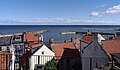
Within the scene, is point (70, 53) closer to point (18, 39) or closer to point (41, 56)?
point (41, 56)

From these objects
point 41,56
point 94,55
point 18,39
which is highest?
point 18,39

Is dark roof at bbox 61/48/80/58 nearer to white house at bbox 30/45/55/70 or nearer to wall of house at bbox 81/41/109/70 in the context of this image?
white house at bbox 30/45/55/70

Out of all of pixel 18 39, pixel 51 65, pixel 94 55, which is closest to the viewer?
pixel 94 55

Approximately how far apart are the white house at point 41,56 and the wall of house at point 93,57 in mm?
6494

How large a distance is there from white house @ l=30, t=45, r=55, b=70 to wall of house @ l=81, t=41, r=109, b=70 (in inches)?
256

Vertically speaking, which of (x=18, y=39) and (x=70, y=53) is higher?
(x=18, y=39)

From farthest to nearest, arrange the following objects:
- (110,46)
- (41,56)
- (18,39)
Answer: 1. (18,39)
2. (41,56)
3. (110,46)

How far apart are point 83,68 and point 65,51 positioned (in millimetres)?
6667

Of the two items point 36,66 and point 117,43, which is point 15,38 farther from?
point 117,43

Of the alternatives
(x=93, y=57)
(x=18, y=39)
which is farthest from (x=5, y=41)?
(x=93, y=57)

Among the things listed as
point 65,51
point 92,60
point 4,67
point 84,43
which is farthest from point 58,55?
point 4,67

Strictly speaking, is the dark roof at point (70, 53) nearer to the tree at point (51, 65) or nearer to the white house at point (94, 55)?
the tree at point (51, 65)

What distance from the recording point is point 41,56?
45.8m

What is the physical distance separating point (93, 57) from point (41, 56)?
396 inches
